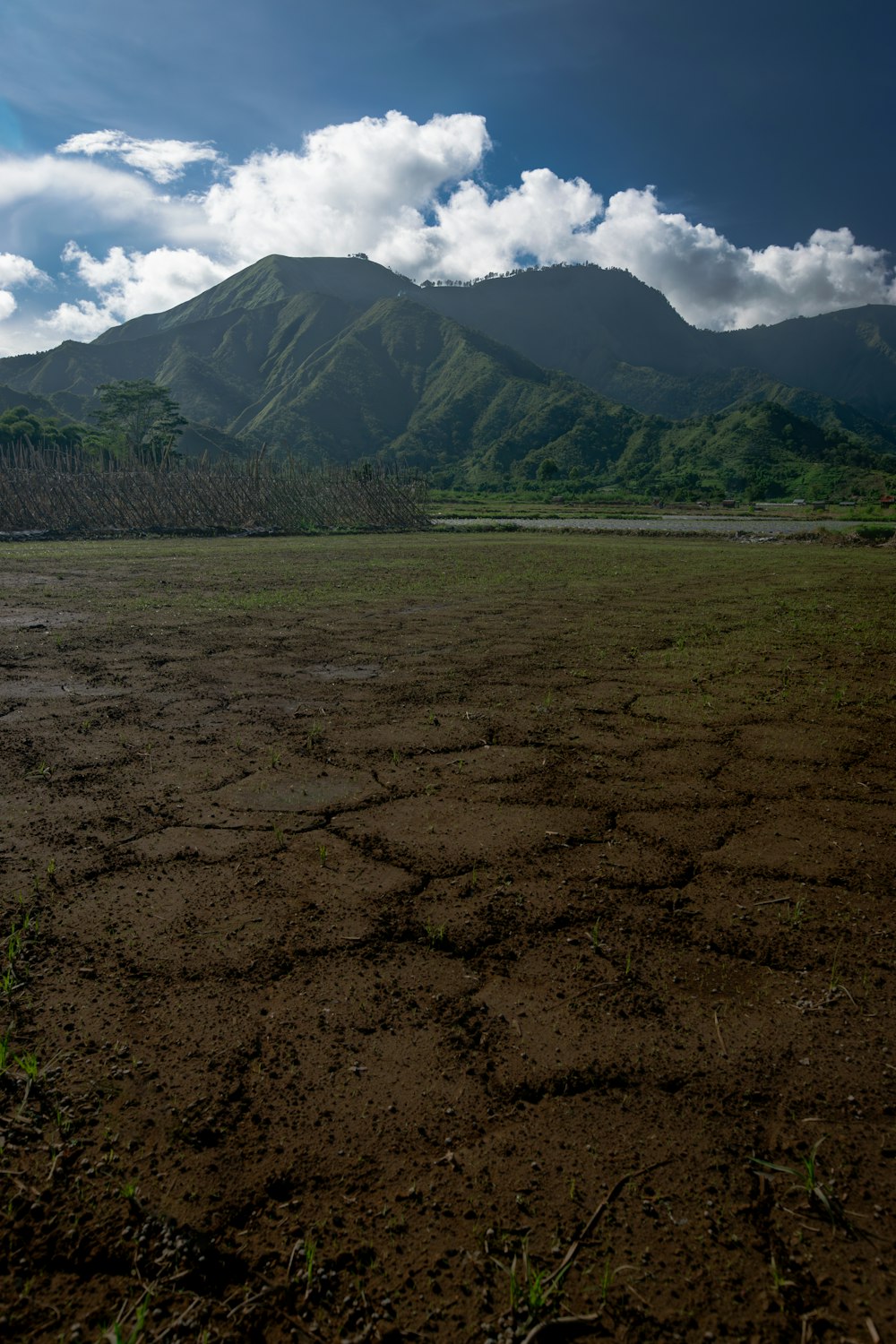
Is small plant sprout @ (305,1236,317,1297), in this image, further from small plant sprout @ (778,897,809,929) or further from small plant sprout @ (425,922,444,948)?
small plant sprout @ (778,897,809,929)

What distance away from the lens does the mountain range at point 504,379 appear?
7231cm

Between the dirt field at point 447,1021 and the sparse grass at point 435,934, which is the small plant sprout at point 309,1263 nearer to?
the dirt field at point 447,1021

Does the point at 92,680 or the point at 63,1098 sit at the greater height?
the point at 92,680

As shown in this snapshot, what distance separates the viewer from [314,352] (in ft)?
364

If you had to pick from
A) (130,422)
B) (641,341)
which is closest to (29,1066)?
(130,422)

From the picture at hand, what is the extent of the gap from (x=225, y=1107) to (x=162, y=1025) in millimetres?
269

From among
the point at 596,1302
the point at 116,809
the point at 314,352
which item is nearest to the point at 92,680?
the point at 116,809

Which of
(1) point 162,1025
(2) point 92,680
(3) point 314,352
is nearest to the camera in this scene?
(1) point 162,1025

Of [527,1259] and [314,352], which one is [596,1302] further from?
[314,352]

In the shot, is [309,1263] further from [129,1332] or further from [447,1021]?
[447,1021]

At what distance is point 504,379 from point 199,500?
265 ft

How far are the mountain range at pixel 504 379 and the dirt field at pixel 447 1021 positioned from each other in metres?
55.0

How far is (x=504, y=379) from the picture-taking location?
95188 millimetres

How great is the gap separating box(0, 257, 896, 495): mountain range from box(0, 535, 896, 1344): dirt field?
55.0 meters
